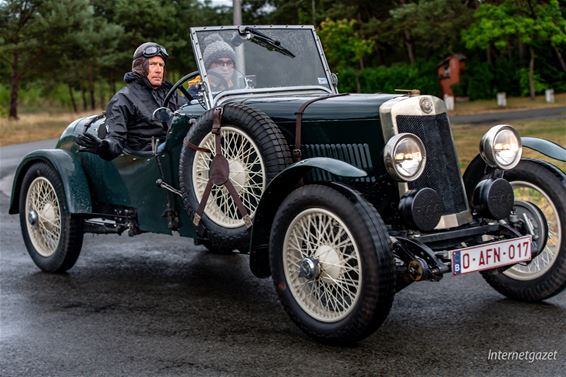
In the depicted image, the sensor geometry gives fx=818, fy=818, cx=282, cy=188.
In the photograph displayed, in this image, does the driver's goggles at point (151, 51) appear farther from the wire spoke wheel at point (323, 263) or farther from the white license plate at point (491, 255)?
the white license plate at point (491, 255)

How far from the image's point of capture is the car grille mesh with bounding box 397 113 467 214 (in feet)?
16.6

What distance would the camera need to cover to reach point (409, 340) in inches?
189

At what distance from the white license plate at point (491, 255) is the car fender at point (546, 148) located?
2.74 ft

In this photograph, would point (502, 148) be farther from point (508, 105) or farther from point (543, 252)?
point (508, 105)

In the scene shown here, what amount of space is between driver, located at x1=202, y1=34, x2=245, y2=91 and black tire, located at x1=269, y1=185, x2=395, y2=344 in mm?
1527

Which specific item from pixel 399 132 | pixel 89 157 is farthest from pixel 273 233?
pixel 89 157

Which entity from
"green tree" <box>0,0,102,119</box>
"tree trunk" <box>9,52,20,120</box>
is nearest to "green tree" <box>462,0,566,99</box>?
"green tree" <box>0,0,102,119</box>

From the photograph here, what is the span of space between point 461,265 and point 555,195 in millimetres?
1157

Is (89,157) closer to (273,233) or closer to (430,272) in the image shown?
(273,233)

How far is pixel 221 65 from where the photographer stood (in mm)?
6152

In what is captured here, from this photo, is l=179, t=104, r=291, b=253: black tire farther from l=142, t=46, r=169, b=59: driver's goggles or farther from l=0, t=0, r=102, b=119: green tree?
l=0, t=0, r=102, b=119: green tree

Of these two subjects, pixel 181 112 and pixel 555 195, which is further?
pixel 181 112

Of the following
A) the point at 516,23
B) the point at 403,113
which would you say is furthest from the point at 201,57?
the point at 516,23

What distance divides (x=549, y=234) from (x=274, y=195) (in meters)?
1.97
